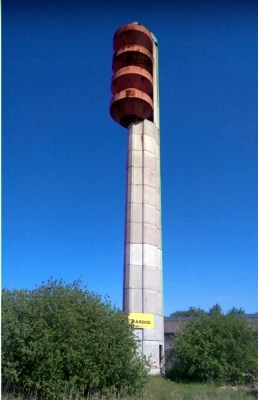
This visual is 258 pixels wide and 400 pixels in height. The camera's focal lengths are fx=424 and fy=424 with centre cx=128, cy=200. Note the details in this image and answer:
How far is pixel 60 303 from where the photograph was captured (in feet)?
49.8


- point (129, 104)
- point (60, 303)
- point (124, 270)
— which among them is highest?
point (129, 104)

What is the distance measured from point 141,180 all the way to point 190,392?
1500 centimetres

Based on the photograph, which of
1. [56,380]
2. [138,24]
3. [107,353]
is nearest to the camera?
[56,380]

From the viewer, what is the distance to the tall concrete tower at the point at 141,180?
26.8m

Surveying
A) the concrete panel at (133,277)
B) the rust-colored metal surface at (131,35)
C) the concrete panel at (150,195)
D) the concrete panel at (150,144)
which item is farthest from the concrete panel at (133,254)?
the rust-colored metal surface at (131,35)

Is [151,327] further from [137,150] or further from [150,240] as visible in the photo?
[137,150]

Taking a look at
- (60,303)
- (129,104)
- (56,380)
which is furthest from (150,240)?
(56,380)

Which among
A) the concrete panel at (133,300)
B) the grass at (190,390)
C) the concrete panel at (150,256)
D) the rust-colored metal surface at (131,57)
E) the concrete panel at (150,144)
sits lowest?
the grass at (190,390)

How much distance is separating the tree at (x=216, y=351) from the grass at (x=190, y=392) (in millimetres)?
1351

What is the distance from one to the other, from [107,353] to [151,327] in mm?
12151

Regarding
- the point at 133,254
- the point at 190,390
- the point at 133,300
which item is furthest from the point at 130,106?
the point at 190,390

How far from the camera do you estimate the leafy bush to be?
1354cm

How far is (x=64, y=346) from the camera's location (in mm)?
13984

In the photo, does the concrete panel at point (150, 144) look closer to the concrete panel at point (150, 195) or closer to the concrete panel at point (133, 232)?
the concrete panel at point (150, 195)
